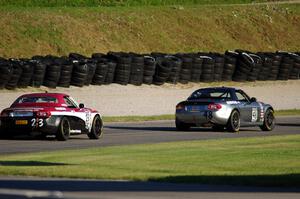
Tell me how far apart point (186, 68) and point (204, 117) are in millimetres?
17803

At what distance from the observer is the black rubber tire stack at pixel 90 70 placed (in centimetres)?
4242

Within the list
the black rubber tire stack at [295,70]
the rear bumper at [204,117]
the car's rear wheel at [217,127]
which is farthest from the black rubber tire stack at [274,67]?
the rear bumper at [204,117]

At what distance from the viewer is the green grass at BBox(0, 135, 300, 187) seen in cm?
1669

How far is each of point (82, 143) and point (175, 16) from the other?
46.0m

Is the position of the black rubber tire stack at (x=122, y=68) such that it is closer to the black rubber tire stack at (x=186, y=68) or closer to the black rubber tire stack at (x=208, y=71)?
the black rubber tire stack at (x=186, y=68)

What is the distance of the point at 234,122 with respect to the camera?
30.8m

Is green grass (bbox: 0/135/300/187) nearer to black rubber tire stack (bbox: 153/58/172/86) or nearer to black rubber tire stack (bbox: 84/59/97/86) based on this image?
black rubber tire stack (bbox: 84/59/97/86)

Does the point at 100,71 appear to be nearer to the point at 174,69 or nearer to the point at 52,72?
the point at 52,72

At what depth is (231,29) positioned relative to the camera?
71688 mm

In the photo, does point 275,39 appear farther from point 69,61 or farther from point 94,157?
point 94,157

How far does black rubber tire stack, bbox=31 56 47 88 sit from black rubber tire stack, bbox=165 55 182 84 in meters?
6.94

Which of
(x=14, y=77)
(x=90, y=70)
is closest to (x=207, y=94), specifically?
(x=14, y=77)

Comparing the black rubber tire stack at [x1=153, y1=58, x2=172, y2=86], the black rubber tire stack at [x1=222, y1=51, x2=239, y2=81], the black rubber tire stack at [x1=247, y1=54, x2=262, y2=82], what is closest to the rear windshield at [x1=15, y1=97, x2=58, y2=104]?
the black rubber tire stack at [x1=153, y1=58, x2=172, y2=86]

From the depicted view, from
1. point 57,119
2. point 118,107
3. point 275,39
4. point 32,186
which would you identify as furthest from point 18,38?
point 32,186
